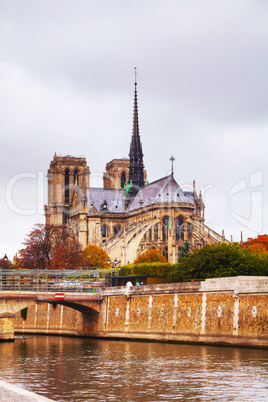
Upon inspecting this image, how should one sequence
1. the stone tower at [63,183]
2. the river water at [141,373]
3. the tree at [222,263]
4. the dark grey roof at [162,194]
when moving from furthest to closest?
the stone tower at [63,183] → the dark grey roof at [162,194] → the tree at [222,263] → the river water at [141,373]

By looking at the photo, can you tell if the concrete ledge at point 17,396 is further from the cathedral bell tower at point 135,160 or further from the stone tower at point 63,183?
the stone tower at point 63,183

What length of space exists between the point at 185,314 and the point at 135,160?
95893 mm

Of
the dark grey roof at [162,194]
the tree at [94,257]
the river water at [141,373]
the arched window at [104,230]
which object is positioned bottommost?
the river water at [141,373]

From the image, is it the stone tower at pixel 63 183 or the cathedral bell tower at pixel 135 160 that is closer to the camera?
the cathedral bell tower at pixel 135 160

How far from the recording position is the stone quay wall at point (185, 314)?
39.1 m

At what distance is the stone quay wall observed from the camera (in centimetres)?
3912

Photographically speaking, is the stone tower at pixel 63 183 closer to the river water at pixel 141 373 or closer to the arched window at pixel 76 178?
the arched window at pixel 76 178

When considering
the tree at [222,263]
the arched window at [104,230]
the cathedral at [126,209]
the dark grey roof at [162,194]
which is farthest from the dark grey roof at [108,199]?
the tree at [222,263]

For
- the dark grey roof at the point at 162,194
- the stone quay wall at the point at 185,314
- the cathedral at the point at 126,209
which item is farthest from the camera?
the dark grey roof at the point at 162,194

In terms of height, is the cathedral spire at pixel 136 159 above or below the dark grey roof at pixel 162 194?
above

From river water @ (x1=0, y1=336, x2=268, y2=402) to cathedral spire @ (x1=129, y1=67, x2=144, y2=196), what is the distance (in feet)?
318

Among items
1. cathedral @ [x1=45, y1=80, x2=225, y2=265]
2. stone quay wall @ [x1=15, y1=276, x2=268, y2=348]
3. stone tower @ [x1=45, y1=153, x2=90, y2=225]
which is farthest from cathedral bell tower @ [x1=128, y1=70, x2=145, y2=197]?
stone quay wall @ [x1=15, y1=276, x2=268, y2=348]

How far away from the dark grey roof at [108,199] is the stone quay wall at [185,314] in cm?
7928

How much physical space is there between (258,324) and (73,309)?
2485 centimetres
